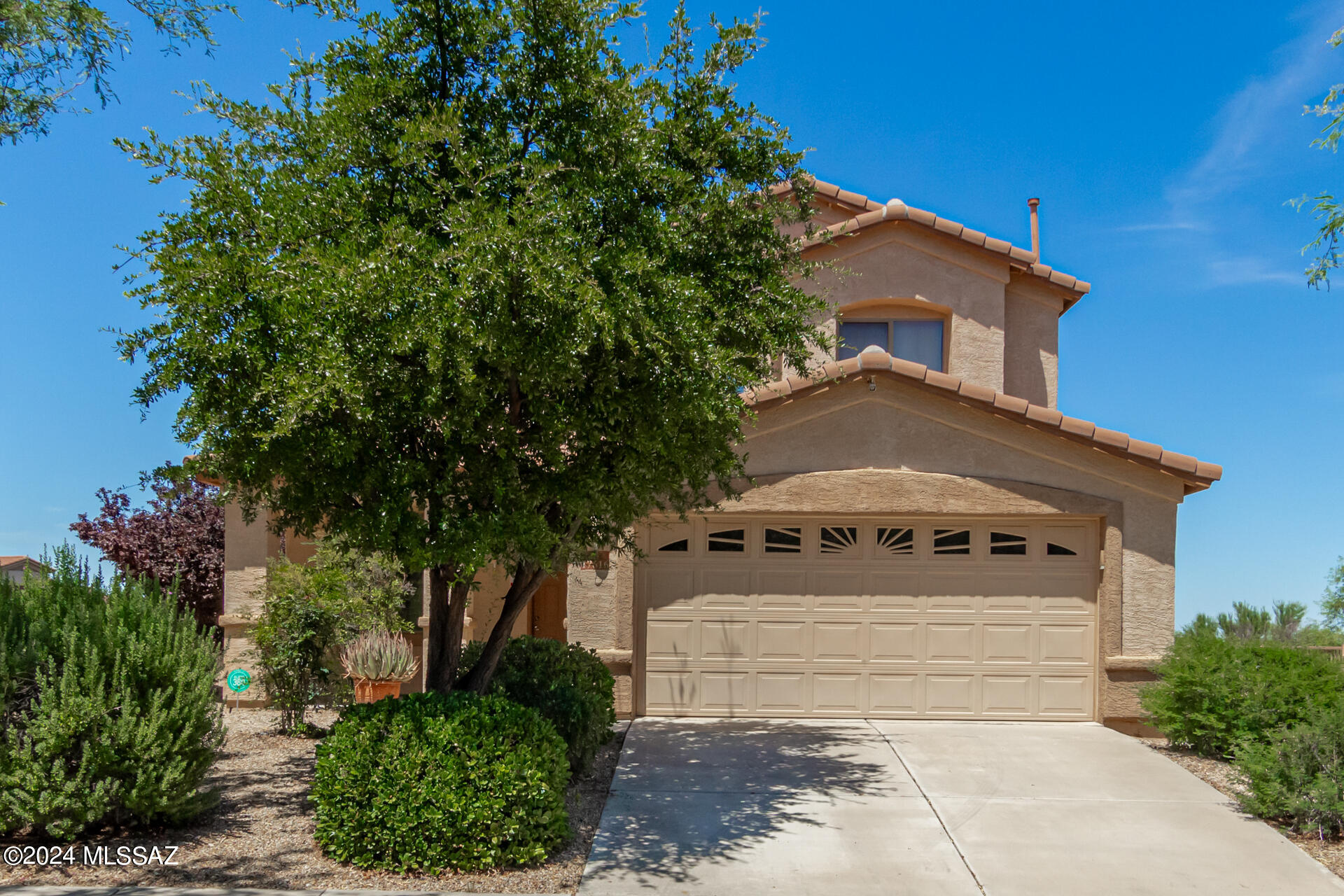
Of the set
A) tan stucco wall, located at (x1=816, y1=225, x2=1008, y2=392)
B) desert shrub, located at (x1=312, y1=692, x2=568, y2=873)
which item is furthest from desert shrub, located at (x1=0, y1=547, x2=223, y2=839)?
tan stucco wall, located at (x1=816, y1=225, x2=1008, y2=392)

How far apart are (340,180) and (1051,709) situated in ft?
31.3

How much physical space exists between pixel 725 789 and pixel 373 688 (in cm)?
445

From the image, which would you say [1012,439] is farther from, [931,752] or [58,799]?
[58,799]

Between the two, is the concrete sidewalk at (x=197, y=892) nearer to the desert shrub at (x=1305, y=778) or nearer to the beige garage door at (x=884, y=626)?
the beige garage door at (x=884, y=626)

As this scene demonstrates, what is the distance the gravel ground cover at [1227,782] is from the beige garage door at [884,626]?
1.27 meters

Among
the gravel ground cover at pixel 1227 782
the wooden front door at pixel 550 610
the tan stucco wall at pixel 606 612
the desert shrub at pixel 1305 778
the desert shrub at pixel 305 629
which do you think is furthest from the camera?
the wooden front door at pixel 550 610

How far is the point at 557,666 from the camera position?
31.0 ft

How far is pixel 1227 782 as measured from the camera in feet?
30.6

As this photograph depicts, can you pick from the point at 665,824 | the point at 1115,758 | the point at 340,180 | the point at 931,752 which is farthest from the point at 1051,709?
the point at 340,180

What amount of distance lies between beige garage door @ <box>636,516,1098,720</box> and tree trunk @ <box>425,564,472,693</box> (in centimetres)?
372

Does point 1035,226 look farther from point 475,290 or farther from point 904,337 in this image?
point 475,290

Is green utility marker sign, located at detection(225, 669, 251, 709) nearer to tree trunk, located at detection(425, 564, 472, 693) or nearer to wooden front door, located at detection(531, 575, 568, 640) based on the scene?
tree trunk, located at detection(425, 564, 472, 693)

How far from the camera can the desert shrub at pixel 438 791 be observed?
664 cm

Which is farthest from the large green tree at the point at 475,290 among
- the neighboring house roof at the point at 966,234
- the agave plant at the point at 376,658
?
the neighboring house roof at the point at 966,234
